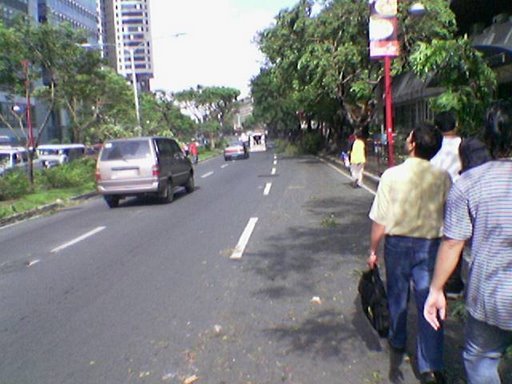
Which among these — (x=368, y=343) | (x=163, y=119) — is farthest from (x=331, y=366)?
(x=163, y=119)

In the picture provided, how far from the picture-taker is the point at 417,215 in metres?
3.87

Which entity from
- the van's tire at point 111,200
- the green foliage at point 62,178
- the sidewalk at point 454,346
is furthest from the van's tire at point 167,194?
the sidewalk at point 454,346

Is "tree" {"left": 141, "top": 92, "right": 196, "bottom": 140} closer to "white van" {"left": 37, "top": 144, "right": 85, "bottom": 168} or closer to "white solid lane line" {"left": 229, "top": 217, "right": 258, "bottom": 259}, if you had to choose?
"white van" {"left": 37, "top": 144, "right": 85, "bottom": 168}

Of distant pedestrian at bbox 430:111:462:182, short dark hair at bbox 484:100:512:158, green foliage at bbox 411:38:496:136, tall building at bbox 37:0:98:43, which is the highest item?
tall building at bbox 37:0:98:43

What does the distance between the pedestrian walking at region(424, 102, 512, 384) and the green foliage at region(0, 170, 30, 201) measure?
55.8 ft

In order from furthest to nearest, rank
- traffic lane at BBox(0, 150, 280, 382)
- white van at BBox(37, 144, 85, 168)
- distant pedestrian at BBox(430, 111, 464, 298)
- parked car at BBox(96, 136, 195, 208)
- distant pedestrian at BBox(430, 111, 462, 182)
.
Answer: white van at BBox(37, 144, 85, 168), parked car at BBox(96, 136, 195, 208), distant pedestrian at BBox(430, 111, 462, 182), distant pedestrian at BBox(430, 111, 464, 298), traffic lane at BBox(0, 150, 280, 382)

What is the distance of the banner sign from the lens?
1130 centimetres

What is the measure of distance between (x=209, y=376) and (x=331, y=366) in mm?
909

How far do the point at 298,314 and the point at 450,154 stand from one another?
213 cm

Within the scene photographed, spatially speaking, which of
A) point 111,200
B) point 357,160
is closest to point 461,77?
point 357,160

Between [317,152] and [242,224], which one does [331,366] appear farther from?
[317,152]

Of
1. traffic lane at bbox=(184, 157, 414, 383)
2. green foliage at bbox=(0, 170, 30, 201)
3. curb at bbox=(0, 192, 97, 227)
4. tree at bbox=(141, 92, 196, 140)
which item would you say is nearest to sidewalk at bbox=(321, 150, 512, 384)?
traffic lane at bbox=(184, 157, 414, 383)

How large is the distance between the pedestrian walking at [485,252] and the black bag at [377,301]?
1.54 metres

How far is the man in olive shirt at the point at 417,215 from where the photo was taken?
12.7 feet
